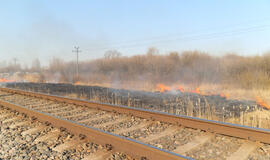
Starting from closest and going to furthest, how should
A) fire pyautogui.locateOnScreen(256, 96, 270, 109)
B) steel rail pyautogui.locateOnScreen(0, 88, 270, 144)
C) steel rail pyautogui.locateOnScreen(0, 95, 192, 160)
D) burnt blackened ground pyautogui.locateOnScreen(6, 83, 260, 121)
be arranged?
steel rail pyautogui.locateOnScreen(0, 95, 192, 160) → steel rail pyautogui.locateOnScreen(0, 88, 270, 144) → burnt blackened ground pyautogui.locateOnScreen(6, 83, 260, 121) → fire pyautogui.locateOnScreen(256, 96, 270, 109)

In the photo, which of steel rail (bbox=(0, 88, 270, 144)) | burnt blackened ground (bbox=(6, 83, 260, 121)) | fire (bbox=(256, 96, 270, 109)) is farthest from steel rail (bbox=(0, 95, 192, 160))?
fire (bbox=(256, 96, 270, 109))

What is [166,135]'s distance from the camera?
4.95m

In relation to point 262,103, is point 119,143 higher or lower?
higher

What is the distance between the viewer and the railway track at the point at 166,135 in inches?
148

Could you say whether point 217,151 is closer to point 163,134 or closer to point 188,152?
point 188,152

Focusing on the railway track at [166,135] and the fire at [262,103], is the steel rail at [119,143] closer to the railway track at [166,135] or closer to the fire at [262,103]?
the railway track at [166,135]

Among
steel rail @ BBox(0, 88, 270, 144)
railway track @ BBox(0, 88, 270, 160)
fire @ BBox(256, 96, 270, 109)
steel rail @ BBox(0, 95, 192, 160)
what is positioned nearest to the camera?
steel rail @ BBox(0, 95, 192, 160)

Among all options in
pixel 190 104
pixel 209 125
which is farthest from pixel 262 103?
pixel 209 125

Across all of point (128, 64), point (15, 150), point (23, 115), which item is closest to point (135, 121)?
point (15, 150)

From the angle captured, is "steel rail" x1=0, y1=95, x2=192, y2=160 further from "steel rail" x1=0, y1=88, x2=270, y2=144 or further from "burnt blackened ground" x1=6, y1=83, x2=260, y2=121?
"burnt blackened ground" x1=6, y1=83, x2=260, y2=121

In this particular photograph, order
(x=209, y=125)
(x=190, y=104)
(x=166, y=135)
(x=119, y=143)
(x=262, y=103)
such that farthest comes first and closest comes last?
1. (x=262, y=103)
2. (x=190, y=104)
3. (x=209, y=125)
4. (x=166, y=135)
5. (x=119, y=143)

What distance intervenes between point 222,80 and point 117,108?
11.5 meters

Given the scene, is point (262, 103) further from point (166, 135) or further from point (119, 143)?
point (119, 143)

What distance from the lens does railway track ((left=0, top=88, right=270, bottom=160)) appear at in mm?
3762
